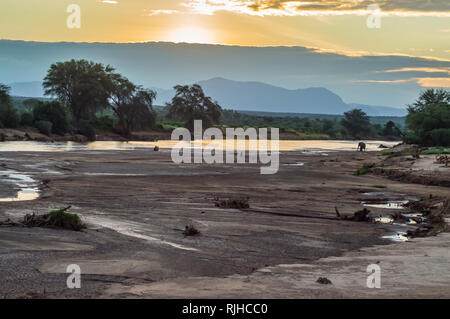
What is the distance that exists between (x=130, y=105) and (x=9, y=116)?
969 inches

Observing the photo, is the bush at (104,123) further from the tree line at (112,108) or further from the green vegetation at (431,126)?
the green vegetation at (431,126)

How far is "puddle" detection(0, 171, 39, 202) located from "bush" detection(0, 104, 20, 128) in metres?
44.9

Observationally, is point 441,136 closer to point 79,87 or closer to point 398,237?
point 398,237

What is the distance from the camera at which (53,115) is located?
76.0m

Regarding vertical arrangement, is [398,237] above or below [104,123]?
below

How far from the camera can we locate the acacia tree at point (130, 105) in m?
90.9

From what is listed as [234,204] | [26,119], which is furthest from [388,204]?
[26,119]

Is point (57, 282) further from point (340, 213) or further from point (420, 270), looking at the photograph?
point (340, 213)

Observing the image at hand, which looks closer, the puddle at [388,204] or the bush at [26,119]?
the puddle at [388,204]

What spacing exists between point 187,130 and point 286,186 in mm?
85423

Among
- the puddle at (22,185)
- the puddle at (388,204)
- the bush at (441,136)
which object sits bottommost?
the puddle at (388,204)

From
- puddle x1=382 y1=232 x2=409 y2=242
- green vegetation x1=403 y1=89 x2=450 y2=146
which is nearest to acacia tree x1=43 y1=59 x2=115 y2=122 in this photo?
green vegetation x1=403 y1=89 x2=450 y2=146

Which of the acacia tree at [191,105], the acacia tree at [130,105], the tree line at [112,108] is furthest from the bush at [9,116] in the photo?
the acacia tree at [191,105]

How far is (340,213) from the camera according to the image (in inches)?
707
